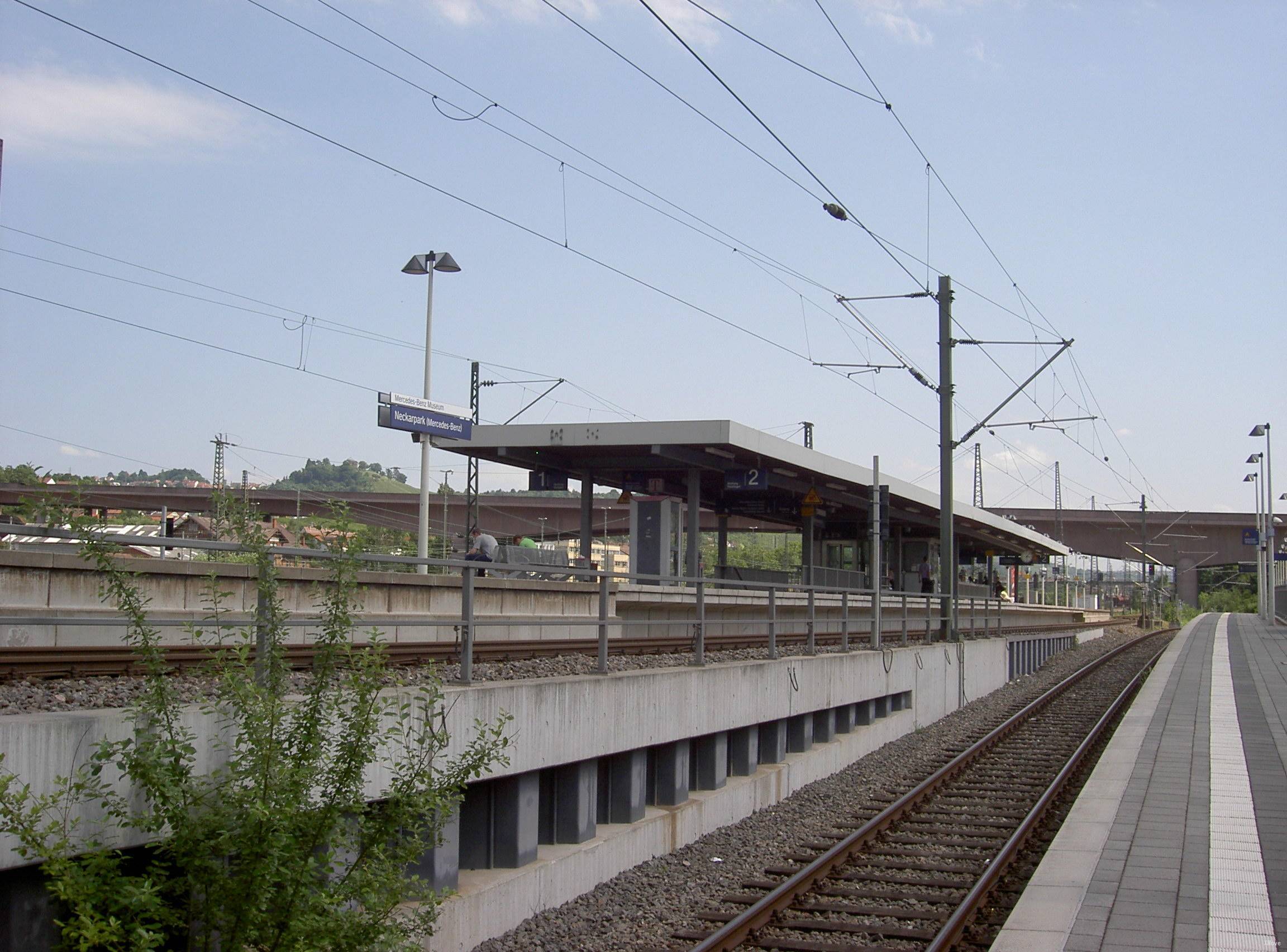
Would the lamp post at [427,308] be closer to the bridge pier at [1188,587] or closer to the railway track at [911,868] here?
the railway track at [911,868]

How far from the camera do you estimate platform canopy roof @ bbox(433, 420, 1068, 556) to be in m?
23.9

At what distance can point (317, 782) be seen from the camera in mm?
5711

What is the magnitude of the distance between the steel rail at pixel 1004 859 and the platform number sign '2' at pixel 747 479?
30.8 feet

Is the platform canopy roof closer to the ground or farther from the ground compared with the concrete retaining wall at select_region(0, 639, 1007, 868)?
farther from the ground

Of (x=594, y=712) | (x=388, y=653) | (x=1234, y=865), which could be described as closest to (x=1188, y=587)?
(x=1234, y=865)

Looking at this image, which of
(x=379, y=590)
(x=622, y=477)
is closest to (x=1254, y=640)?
(x=622, y=477)

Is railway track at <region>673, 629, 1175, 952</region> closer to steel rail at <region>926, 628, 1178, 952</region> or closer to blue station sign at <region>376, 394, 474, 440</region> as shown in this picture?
steel rail at <region>926, 628, 1178, 952</region>

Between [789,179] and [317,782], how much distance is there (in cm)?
1302

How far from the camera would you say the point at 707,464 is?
1011 inches

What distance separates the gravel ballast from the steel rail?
1.57 meters

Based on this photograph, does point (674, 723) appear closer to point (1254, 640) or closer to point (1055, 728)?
point (1055, 728)

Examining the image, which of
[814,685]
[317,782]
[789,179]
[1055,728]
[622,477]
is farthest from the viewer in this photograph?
[622,477]

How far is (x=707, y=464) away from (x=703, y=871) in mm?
15832

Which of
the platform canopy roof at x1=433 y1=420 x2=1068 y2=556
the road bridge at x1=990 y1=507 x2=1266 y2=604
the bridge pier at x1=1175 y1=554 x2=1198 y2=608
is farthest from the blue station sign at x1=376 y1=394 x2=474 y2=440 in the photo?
the bridge pier at x1=1175 y1=554 x2=1198 y2=608
